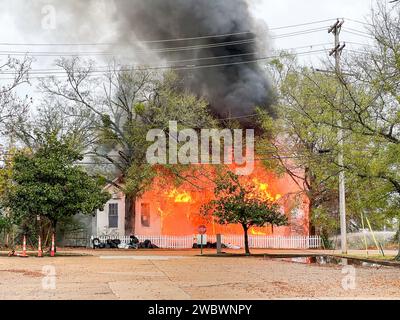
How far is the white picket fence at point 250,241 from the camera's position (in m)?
34.7

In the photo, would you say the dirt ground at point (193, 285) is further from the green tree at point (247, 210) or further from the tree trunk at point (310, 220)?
the tree trunk at point (310, 220)

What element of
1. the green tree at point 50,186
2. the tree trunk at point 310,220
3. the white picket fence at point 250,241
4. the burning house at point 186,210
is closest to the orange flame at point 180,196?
the burning house at point 186,210

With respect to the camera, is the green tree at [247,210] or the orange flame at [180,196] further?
the orange flame at [180,196]

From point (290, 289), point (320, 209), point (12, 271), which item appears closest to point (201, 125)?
point (320, 209)

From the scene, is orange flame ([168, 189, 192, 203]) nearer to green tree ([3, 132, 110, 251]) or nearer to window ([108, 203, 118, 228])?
window ([108, 203, 118, 228])

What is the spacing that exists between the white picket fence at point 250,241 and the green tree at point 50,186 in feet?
35.3

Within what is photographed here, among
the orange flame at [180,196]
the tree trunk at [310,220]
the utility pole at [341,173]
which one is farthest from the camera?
the orange flame at [180,196]

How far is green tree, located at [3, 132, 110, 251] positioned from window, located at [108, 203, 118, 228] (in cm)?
1342

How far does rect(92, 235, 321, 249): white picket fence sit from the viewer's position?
114 feet

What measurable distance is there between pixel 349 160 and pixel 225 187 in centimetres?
808

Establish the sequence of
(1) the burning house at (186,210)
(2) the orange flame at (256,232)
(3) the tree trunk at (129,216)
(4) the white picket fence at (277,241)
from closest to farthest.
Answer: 1. (4) the white picket fence at (277,241)
2. (1) the burning house at (186,210)
3. (3) the tree trunk at (129,216)
4. (2) the orange flame at (256,232)

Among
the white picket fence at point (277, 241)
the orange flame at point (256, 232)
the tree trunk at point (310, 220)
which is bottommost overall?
the white picket fence at point (277, 241)

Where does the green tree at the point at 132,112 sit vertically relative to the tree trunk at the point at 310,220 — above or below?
above

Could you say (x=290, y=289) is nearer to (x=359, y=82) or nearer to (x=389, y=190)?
(x=389, y=190)
